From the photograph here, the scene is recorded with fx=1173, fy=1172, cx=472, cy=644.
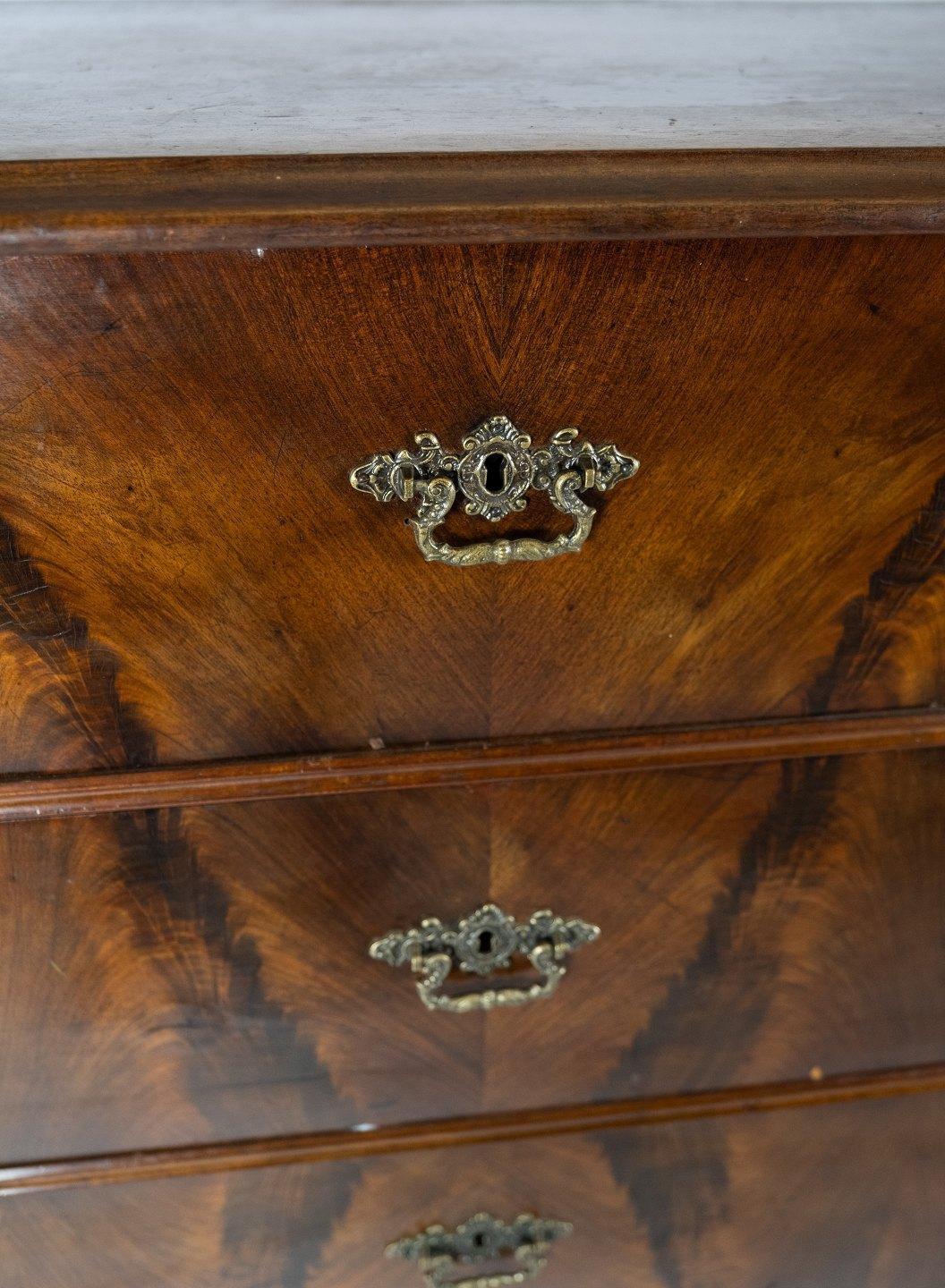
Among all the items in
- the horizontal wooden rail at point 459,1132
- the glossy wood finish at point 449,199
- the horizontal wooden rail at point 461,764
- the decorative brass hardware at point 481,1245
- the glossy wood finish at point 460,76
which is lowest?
the decorative brass hardware at point 481,1245

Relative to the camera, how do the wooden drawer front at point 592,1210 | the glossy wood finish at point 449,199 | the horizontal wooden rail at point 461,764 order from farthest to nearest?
the wooden drawer front at point 592,1210
the horizontal wooden rail at point 461,764
the glossy wood finish at point 449,199

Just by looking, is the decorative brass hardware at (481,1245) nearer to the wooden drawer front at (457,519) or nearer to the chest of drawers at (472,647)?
the chest of drawers at (472,647)

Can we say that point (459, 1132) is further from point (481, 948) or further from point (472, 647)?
point (472, 647)

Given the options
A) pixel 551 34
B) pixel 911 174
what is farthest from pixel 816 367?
pixel 551 34

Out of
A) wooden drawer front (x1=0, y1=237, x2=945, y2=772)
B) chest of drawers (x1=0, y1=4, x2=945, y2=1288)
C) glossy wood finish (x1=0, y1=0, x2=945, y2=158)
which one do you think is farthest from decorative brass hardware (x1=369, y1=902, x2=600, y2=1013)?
glossy wood finish (x1=0, y1=0, x2=945, y2=158)

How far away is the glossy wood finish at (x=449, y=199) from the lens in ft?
1.14

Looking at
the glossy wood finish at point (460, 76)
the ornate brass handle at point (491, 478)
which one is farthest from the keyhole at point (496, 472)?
the glossy wood finish at point (460, 76)

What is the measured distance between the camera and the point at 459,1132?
1.96 feet

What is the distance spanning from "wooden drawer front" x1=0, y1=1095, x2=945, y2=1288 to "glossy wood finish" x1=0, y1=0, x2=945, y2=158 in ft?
1.55

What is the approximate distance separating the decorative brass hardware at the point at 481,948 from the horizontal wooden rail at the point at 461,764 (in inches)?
3.1

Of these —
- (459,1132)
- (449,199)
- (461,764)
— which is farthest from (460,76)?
(459,1132)

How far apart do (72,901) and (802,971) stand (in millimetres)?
345

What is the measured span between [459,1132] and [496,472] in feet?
1.17

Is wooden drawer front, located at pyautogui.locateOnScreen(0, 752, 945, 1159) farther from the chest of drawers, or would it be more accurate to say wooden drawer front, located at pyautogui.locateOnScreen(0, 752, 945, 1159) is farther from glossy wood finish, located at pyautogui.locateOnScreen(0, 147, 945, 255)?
glossy wood finish, located at pyautogui.locateOnScreen(0, 147, 945, 255)
